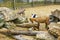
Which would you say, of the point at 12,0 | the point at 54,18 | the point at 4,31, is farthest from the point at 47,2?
the point at 4,31

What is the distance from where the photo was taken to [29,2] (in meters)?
12.1

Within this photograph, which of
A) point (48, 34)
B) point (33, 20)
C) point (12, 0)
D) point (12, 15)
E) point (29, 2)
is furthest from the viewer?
point (29, 2)

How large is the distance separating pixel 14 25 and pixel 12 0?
4036 mm

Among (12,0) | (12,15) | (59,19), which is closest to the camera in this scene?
(12,15)

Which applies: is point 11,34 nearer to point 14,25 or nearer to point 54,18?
point 14,25

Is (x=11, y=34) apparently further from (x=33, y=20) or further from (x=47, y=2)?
(x=47, y=2)

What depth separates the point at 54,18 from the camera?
842 cm

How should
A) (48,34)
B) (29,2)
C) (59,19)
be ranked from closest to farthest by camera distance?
(48,34)
(59,19)
(29,2)

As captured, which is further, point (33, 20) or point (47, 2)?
point (47, 2)

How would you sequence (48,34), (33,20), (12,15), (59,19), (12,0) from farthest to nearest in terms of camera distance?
(12,0), (59,19), (12,15), (33,20), (48,34)

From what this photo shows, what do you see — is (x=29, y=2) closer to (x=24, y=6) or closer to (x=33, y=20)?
(x=24, y=6)

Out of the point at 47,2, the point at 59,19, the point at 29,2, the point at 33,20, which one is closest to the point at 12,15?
the point at 33,20

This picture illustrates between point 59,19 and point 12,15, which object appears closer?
point 12,15

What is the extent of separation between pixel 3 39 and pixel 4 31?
38 centimetres
